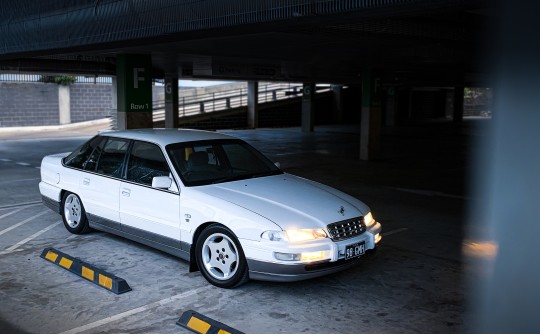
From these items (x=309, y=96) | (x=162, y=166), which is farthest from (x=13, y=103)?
(x=162, y=166)

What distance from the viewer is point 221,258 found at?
509 centimetres

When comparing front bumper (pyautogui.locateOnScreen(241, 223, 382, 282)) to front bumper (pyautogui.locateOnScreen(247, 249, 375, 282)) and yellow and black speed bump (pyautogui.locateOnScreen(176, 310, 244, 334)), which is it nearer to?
front bumper (pyautogui.locateOnScreen(247, 249, 375, 282))

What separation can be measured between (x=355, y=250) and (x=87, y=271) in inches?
106

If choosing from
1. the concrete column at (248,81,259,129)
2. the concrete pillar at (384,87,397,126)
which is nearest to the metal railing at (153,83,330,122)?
the concrete column at (248,81,259,129)

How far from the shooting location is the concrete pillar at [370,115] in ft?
56.9

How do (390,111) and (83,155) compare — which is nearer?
(83,155)

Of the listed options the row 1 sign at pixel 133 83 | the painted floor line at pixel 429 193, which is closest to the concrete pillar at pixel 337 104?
the row 1 sign at pixel 133 83

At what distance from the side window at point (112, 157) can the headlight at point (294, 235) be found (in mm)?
2361

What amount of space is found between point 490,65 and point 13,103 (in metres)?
30.3

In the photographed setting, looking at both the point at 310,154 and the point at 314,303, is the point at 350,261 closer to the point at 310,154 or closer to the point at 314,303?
the point at 314,303

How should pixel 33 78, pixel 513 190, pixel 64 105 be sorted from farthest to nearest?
1. pixel 64 105
2. pixel 33 78
3. pixel 513 190

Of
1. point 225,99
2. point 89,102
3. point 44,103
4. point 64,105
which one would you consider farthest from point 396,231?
point 225,99

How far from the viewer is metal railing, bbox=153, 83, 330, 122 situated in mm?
35375

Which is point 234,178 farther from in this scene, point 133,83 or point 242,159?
point 133,83
